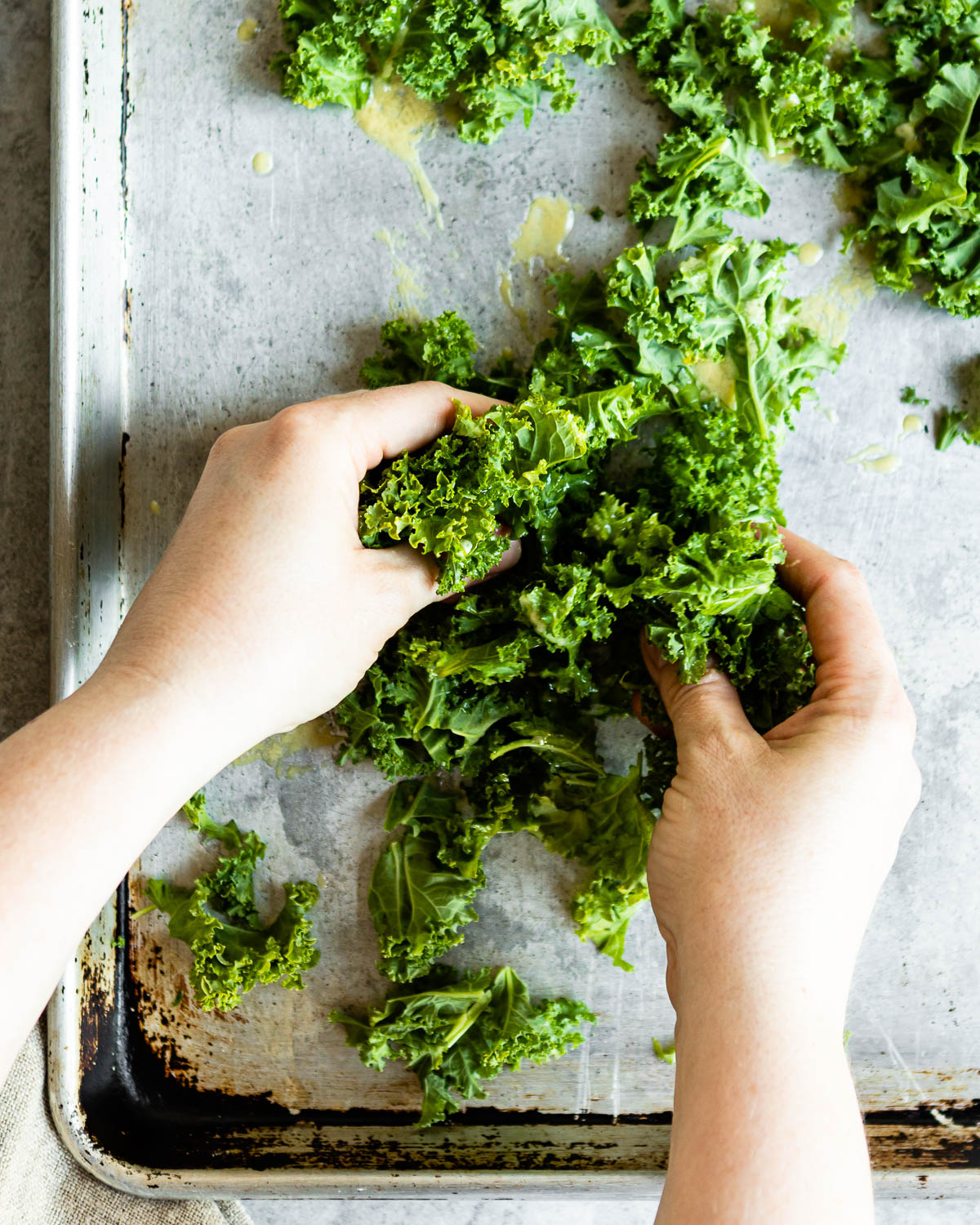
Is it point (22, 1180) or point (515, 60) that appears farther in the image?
point (22, 1180)

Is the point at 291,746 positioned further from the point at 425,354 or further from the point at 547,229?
the point at 547,229

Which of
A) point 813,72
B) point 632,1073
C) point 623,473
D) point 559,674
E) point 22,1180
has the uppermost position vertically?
point 813,72

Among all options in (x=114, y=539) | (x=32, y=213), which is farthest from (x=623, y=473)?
(x=32, y=213)

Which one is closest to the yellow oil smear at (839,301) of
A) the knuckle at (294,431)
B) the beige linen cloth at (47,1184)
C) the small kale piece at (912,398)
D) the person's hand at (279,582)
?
the small kale piece at (912,398)

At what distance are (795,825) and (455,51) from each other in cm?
198

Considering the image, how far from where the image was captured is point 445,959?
264 centimetres

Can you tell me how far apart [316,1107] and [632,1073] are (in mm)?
881

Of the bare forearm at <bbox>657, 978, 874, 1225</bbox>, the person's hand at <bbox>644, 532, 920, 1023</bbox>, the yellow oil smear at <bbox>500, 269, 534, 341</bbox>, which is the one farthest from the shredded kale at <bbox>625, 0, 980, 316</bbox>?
the bare forearm at <bbox>657, 978, 874, 1225</bbox>

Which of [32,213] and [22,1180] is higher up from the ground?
[32,213]

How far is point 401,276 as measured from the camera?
2555 mm

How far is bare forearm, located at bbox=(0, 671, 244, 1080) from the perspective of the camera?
5.31 feet

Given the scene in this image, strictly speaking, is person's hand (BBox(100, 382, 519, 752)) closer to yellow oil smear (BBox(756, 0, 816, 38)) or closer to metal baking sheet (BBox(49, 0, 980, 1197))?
metal baking sheet (BBox(49, 0, 980, 1197))

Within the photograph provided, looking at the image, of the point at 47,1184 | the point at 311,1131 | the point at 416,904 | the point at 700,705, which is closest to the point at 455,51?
the point at 700,705

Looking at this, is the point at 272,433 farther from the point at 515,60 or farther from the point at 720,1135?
the point at 720,1135
